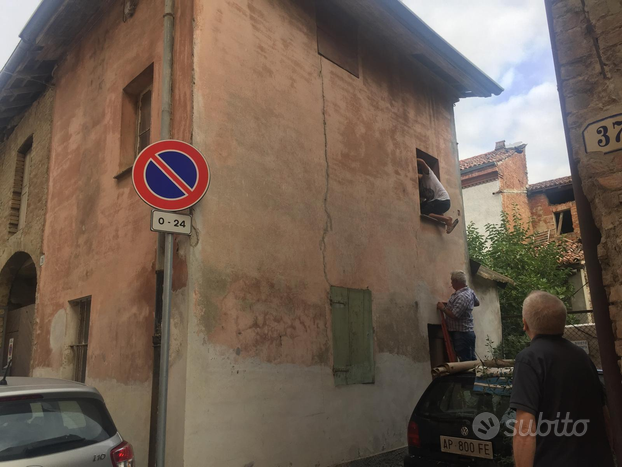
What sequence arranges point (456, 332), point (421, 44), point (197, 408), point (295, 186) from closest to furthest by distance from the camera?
point (197, 408) → point (295, 186) → point (456, 332) → point (421, 44)

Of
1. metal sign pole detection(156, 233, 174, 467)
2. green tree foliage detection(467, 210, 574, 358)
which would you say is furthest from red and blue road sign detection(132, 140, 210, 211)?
green tree foliage detection(467, 210, 574, 358)

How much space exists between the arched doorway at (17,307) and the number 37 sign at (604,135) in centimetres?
969

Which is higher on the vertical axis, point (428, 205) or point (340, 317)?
point (428, 205)

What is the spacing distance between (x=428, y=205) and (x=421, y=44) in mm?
2960

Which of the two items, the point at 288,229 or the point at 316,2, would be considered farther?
the point at 316,2

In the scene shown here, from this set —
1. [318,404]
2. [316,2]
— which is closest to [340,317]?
[318,404]

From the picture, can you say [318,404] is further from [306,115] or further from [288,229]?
[306,115]

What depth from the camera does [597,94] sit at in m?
3.29

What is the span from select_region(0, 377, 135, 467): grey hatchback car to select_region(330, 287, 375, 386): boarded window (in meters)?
3.40

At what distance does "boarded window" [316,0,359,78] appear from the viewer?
301 inches

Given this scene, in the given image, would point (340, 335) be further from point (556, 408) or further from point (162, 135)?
point (556, 408)

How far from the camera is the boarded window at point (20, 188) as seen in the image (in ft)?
33.5

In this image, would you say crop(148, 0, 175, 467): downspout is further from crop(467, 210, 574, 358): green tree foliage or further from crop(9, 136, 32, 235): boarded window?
crop(467, 210, 574, 358): green tree foliage

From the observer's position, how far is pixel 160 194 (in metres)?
4.25
